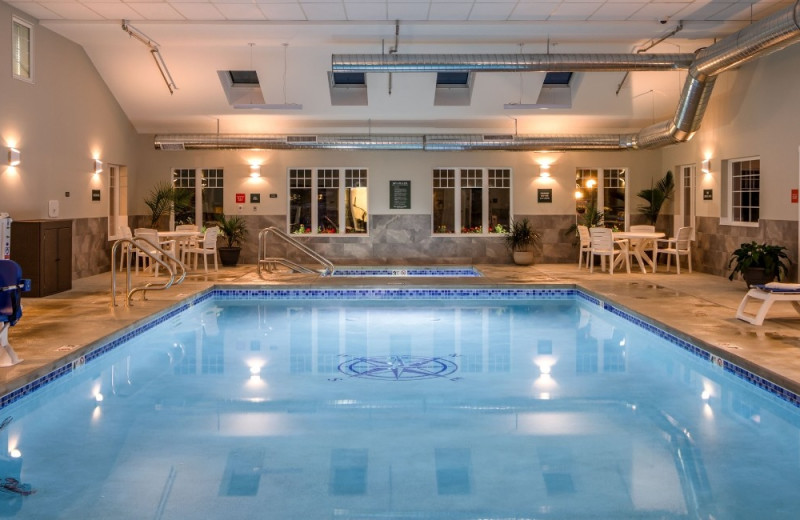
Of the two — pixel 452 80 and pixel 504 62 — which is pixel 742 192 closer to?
pixel 504 62

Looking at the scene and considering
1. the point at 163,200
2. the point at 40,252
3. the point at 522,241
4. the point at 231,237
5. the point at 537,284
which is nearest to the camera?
the point at 40,252

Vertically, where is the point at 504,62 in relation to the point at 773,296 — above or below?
above

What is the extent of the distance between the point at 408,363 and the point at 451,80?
848 centimetres

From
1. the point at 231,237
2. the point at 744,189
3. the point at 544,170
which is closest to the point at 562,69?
the point at 744,189

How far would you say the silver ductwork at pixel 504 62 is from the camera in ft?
33.6

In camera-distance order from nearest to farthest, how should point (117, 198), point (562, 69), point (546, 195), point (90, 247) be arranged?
point (562, 69), point (90, 247), point (117, 198), point (546, 195)

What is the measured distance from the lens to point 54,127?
37.2ft

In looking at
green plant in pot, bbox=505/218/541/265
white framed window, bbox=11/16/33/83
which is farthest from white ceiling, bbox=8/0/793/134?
green plant in pot, bbox=505/218/541/265

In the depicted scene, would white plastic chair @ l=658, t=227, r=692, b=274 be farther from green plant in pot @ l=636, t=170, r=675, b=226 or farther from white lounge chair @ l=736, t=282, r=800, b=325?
white lounge chair @ l=736, t=282, r=800, b=325

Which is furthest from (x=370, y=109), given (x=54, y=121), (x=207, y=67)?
(x=54, y=121)

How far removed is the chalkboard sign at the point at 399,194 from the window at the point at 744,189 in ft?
20.5

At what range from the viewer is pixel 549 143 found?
14797 millimetres

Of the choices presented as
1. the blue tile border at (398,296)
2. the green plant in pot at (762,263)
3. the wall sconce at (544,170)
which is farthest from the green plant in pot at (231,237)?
the green plant in pot at (762,263)

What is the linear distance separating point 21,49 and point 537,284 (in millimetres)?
7877
